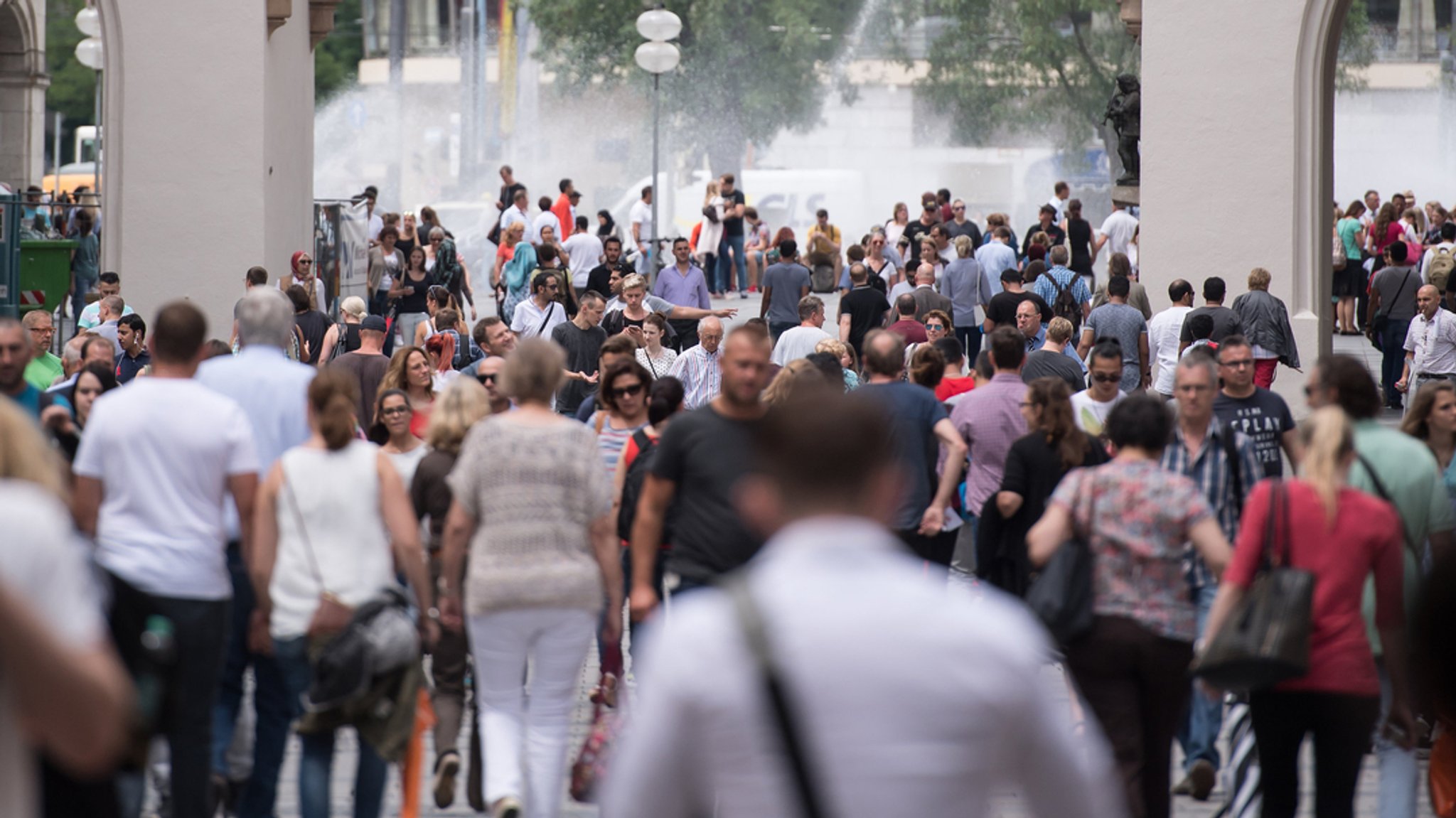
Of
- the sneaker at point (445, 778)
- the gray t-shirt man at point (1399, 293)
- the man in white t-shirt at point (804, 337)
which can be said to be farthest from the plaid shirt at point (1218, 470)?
the gray t-shirt man at point (1399, 293)

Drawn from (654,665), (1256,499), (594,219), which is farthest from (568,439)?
(594,219)

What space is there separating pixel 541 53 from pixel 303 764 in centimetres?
5333

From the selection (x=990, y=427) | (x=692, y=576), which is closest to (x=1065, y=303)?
(x=990, y=427)

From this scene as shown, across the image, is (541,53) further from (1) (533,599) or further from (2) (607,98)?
(1) (533,599)

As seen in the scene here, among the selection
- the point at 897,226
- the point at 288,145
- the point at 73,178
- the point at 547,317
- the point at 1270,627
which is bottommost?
the point at 1270,627

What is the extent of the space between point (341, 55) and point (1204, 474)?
6431 centimetres

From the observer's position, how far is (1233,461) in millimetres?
7191

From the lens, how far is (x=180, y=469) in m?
5.85

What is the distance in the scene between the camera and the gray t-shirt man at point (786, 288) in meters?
20.3

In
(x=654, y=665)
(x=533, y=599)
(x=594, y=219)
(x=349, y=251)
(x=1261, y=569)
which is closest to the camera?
(x=654, y=665)

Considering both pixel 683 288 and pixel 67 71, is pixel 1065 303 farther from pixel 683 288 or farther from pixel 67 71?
pixel 67 71

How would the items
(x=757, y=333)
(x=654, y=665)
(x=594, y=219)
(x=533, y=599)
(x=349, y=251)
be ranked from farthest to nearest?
(x=594, y=219) → (x=349, y=251) → (x=757, y=333) → (x=533, y=599) → (x=654, y=665)

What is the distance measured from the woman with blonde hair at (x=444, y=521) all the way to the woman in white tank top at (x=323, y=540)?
854mm

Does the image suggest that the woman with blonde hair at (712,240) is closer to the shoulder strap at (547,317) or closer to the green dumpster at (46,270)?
the green dumpster at (46,270)
